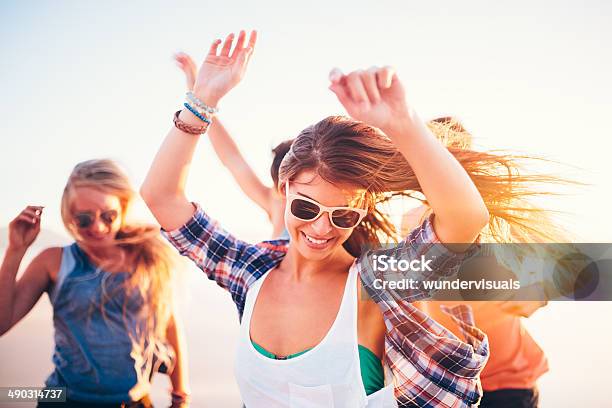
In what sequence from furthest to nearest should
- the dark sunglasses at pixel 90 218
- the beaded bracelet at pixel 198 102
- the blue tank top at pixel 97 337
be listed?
the dark sunglasses at pixel 90 218
the blue tank top at pixel 97 337
the beaded bracelet at pixel 198 102

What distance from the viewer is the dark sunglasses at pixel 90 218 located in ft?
7.82

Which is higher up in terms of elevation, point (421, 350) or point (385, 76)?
point (385, 76)

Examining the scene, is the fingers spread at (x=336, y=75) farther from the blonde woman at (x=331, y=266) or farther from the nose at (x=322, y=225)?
the nose at (x=322, y=225)

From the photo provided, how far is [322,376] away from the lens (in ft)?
5.62

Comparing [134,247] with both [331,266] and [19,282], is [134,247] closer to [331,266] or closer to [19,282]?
[19,282]

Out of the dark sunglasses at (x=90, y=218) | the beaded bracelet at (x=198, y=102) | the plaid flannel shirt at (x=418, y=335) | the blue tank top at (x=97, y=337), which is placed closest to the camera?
the plaid flannel shirt at (x=418, y=335)

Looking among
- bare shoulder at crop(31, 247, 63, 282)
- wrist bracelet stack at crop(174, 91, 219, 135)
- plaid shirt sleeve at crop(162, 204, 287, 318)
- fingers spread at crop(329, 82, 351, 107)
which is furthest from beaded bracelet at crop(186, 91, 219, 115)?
bare shoulder at crop(31, 247, 63, 282)

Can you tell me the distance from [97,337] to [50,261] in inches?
12.6

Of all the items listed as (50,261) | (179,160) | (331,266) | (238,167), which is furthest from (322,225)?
(50,261)

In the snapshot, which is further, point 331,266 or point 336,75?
point 331,266

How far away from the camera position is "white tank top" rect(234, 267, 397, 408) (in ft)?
5.59

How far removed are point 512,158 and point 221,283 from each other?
0.93m

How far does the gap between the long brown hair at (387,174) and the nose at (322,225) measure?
97mm

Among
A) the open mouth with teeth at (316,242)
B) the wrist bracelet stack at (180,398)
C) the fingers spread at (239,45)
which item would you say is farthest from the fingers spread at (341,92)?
the wrist bracelet stack at (180,398)
